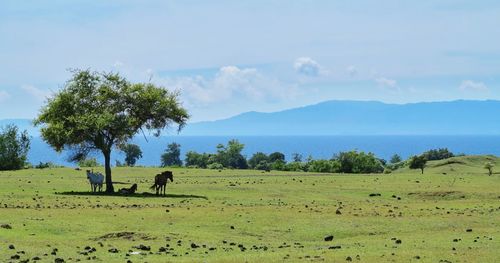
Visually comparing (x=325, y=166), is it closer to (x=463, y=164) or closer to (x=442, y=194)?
(x=463, y=164)

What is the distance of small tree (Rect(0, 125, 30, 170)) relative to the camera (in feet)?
351

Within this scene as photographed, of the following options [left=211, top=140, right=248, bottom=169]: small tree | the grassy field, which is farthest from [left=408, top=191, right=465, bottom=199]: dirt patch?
[left=211, top=140, right=248, bottom=169]: small tree

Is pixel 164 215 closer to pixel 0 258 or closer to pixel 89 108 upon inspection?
pixel 0 258

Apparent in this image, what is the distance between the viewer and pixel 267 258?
24781 mm

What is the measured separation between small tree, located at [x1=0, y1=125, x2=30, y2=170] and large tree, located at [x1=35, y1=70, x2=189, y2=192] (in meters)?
48.1

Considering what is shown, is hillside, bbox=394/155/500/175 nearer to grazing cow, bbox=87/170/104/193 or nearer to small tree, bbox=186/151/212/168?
grazing cow, bbox=87/170/104/193

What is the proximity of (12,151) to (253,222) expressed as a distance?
79775mm

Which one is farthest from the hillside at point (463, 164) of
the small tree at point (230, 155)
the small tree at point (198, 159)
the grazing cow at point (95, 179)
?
the small tree at point (198, 159)

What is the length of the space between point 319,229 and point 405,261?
36.9 ft

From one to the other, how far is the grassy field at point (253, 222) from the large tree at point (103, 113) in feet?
13.5

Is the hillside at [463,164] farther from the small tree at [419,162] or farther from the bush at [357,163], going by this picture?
the bush at [357,163]

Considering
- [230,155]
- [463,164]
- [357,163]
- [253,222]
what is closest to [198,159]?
[230,155]

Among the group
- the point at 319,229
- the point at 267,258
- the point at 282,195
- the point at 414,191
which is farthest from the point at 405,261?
the point at 414,191

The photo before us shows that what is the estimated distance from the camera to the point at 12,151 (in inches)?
4289
